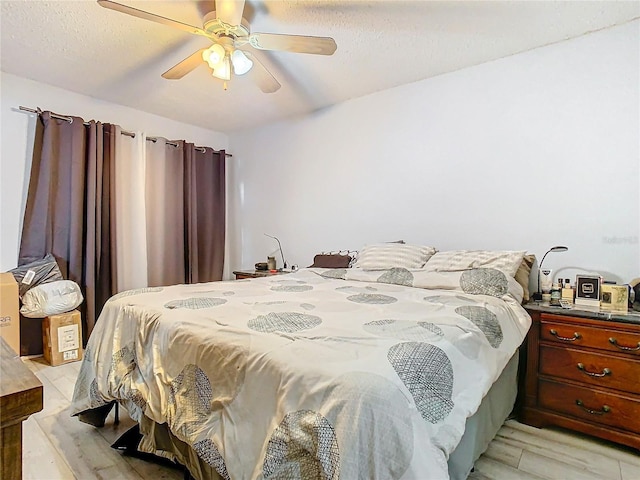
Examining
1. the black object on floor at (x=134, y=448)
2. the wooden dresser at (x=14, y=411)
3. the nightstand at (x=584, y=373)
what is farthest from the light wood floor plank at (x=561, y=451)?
the wooden dresser at (x=14, y=411)

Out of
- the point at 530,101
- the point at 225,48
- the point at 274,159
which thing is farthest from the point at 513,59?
the point at 274,159

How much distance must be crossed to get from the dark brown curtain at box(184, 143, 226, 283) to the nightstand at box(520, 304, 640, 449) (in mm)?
3321

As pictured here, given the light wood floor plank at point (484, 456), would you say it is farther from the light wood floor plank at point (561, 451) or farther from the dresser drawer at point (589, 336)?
the dresser drawer at point (589, 336)

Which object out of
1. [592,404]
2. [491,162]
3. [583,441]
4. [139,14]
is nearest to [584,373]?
[592,404]

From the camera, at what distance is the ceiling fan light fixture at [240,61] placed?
6.98 ft

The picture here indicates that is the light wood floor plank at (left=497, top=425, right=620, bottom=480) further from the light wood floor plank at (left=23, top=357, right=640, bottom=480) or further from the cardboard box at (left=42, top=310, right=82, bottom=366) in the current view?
the cardboard box at (left=42, top=310, right=82, bottom=366)

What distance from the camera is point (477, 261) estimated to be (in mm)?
2271

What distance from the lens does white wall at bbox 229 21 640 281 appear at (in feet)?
7.23

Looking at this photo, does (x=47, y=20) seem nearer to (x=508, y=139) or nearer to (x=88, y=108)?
(x=88, y=108)

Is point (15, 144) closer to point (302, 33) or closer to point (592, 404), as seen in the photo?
point (302, 33)

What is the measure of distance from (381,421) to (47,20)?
9.44 ft

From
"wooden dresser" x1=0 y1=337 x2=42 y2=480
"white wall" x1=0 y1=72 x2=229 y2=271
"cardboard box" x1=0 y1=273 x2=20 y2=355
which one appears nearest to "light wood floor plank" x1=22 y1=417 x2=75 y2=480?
"cardboard box" x1=0 y1=273 x2=20 y2=355

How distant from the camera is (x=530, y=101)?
2502mm

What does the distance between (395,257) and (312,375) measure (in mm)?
1772
